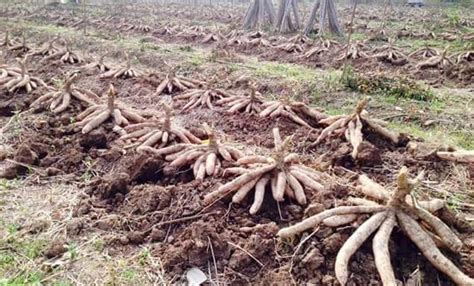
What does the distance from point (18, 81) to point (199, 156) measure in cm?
421

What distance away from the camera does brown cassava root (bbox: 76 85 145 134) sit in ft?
16.2

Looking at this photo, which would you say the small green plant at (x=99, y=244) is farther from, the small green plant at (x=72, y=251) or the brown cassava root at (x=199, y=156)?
the brown cassava root at (x=199, y=156)

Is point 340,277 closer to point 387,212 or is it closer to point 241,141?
point 387,212

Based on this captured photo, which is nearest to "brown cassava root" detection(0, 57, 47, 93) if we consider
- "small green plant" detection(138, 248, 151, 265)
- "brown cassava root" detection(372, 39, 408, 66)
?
"small green plant" detection(138, 248, 151, 265)

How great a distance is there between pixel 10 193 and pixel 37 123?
1564 mm

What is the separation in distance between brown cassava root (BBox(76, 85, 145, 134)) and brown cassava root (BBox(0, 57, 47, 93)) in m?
1.83

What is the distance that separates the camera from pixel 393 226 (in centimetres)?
263

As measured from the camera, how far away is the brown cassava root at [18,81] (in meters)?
6.44

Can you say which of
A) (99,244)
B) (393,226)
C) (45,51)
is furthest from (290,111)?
(45,51)

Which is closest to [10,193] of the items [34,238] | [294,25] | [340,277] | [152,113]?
[34,238]

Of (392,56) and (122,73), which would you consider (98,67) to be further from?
(392,56)

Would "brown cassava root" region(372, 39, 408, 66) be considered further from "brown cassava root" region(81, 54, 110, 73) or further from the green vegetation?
"brown cassava root" region(81, 54, 110, 73)

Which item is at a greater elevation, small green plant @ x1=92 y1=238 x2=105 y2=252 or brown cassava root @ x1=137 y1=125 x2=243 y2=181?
brown cassava root @ x1=137 y1=125 x2=243 y2=181

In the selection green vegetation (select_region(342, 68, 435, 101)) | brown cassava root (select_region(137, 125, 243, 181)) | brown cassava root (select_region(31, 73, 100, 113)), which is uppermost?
brown cassava root (select_region(137, 125, 243, 181))
